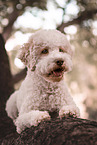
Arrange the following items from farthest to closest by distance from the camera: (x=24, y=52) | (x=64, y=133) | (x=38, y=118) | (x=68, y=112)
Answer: (x=24, y=52), (x=68, y=112), (x=38, y=118), (x=64, y=133)

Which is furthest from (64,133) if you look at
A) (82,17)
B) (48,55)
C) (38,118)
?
(82,17)

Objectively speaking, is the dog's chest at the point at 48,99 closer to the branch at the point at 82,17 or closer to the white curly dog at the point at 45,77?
the white curly dog at the point at 45,77

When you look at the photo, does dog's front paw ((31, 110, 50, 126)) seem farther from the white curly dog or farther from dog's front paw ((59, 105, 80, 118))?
dog's front paw ((59, 105, 80, 118))

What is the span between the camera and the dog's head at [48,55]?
7.01ft

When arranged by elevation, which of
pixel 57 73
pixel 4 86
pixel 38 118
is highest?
pixel 57 73

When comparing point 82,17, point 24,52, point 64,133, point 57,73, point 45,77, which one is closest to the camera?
point 64,133

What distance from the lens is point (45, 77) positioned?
2.33 m

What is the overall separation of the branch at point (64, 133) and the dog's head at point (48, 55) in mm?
703

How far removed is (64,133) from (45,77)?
3.30 ft

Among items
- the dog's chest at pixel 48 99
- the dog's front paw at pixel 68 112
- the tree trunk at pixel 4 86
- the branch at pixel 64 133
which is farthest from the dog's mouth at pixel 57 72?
the tree trunk at pixel 4 86

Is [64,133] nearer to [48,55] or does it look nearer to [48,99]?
[48,99]

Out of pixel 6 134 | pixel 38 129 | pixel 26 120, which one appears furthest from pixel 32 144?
pixel 6 134

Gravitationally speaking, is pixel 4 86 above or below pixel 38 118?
below

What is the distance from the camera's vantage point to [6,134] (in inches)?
112
